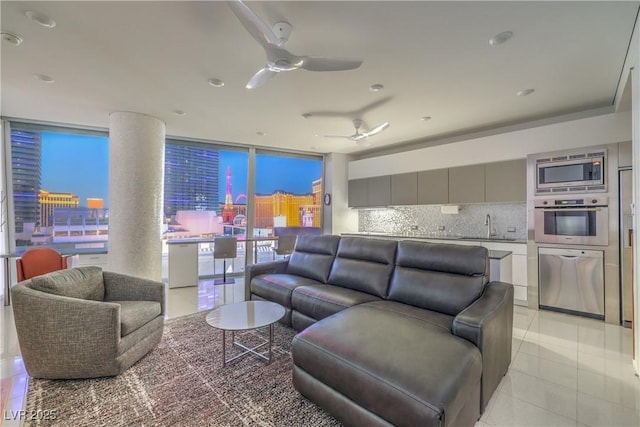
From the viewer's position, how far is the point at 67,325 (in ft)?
6.68

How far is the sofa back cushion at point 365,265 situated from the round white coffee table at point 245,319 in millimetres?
821

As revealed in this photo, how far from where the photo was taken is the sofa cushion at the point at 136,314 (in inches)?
87.6

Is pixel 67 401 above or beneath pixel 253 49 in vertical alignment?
beneath

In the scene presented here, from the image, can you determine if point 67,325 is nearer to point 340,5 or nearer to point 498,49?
point 340,5

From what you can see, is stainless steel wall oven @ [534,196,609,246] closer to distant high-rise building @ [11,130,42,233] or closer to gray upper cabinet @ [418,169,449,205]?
gray upper cabinet @ [418,169,449,205]

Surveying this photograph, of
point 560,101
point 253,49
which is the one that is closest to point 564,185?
point 560,101

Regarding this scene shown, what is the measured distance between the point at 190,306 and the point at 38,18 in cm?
329

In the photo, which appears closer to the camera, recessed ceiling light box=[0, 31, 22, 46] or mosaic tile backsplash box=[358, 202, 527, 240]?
recessed ceiling light box=[0, 31, 22, 46]

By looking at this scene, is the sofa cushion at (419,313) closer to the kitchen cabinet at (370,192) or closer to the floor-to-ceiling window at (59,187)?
the kitchen cabinet at (370,192)

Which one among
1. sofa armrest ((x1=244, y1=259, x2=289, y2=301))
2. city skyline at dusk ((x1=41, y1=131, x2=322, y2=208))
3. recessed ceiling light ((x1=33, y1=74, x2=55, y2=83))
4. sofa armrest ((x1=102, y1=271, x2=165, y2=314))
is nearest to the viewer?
sofa armrest ((x1=102, y1=271, x2=165, y2=314))

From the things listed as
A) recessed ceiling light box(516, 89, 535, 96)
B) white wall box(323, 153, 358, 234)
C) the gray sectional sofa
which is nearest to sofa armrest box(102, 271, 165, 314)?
the gray sectional sofa

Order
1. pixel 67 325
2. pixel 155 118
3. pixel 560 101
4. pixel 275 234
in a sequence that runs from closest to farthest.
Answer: pixel 67 325
pixel 560 101
pixel 155 118
pixel 275 234

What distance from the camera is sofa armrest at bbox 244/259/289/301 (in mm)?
3576

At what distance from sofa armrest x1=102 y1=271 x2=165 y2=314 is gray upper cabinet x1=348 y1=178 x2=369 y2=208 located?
14.8ft
